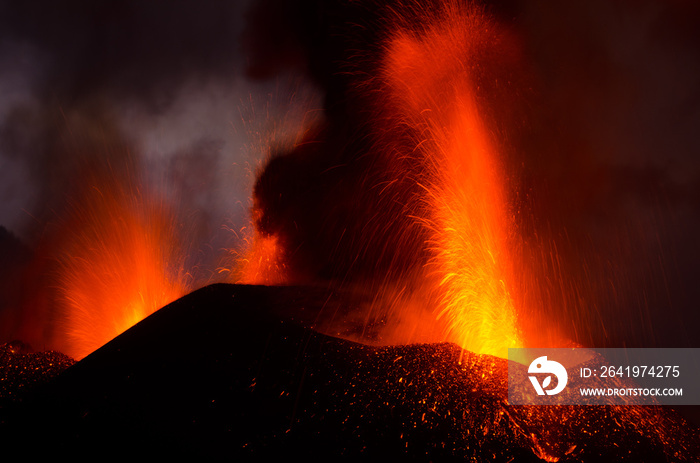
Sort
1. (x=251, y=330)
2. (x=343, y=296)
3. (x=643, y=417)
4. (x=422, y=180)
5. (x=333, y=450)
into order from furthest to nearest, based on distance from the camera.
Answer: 1. (x=422, y=180)
2. (x=343, y=296)
3. (x=251, y=330)
4. (x=643, y=417)
5. (x=333, y=450)

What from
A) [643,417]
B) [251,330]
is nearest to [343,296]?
[251,330]

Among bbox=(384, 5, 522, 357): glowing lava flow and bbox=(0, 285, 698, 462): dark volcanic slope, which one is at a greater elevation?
bbox=(384, 5, 522, 357): glowing lava flow

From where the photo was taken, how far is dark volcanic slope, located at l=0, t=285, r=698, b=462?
494 cm

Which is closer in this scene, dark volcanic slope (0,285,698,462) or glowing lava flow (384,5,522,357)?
dark volcanic slope (0,285,698,462)

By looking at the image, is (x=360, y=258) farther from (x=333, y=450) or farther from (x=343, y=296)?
(x=333, y=450)

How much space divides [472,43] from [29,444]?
11851mm

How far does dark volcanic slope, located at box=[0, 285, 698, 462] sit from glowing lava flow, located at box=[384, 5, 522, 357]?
9.40 ft

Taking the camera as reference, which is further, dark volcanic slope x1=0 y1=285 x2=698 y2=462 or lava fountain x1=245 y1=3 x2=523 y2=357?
lava fountain x1=245 y1=3 x2=523 y2=357

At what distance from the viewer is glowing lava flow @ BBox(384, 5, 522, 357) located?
9102 millimetres

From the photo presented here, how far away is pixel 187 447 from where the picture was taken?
4.91m

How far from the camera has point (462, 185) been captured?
9.95 m

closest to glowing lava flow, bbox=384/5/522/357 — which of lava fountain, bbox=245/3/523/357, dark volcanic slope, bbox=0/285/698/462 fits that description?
lava fountain, bbox=245/3/523/357

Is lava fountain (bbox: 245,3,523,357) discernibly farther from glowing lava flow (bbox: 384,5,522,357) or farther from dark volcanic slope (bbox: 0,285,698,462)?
dark volcanic slope (bbox: 0,285,698,462)

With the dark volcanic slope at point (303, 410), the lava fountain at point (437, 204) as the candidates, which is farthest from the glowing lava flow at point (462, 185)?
the dark volcanic slope at point (303, 410)
